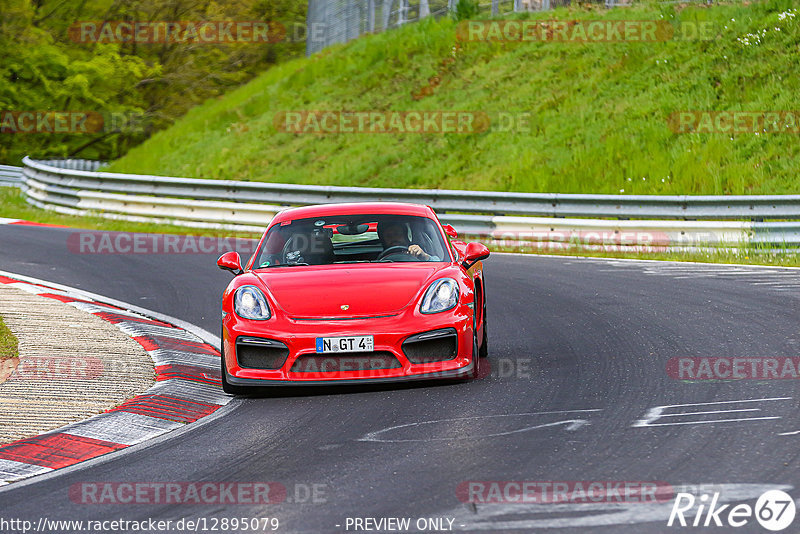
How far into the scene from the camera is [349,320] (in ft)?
25.3

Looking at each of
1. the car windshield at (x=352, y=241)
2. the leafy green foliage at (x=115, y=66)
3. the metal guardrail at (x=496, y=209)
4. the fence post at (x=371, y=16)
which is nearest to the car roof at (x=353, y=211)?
the car windshield at (x=352, y=241)

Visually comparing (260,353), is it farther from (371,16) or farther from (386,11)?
(371,16)

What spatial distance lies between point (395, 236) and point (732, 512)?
4.69m

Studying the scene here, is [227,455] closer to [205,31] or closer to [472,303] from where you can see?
[472,303]

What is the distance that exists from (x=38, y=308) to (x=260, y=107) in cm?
2387

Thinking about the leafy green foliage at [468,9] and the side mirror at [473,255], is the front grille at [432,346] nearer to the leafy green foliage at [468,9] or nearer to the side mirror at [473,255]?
the side mirror at [473,255]

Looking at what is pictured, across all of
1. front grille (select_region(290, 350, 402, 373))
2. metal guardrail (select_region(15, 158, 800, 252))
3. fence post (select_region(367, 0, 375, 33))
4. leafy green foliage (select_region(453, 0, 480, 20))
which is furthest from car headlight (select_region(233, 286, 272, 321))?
fence post (select_region(367, 0, 375, 33))

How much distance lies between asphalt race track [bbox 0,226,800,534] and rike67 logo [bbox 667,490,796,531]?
0.18 ft

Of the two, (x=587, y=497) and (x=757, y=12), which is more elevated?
(x=757, y=12)

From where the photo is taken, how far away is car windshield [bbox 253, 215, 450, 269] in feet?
29.1

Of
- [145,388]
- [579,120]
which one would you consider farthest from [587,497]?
[579,120]

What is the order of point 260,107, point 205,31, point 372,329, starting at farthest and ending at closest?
point 205,31 → point 260,107 → point 372,329

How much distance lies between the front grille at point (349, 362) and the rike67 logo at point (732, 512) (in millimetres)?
2992

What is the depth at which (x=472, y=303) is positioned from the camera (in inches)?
321
